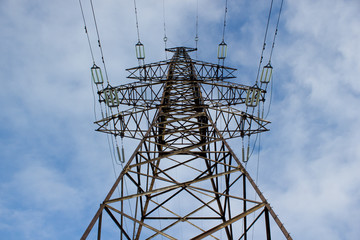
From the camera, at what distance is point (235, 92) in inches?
500

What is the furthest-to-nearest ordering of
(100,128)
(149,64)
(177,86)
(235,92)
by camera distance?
(149,64)
(177,86)
(235,92)
(100,128)

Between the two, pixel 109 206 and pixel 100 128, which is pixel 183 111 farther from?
pixel 109 206

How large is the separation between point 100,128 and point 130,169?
15.6ft

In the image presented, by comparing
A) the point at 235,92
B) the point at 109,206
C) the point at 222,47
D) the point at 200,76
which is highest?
the point at 222,47

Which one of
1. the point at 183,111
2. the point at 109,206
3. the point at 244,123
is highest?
the point at 183,111

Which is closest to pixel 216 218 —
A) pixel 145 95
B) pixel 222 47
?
pixel 145 95

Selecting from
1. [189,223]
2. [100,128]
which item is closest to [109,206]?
[189,223]

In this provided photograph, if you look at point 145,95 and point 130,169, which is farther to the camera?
point 145,95

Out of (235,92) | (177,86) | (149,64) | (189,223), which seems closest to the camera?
(189,223)

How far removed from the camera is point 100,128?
1061cm

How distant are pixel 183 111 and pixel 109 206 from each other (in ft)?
20.5

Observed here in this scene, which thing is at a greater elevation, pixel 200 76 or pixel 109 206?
pixel 200 76

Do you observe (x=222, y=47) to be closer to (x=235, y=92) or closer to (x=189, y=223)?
(x=235, y=92)

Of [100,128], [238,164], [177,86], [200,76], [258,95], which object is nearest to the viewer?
[238,164]
